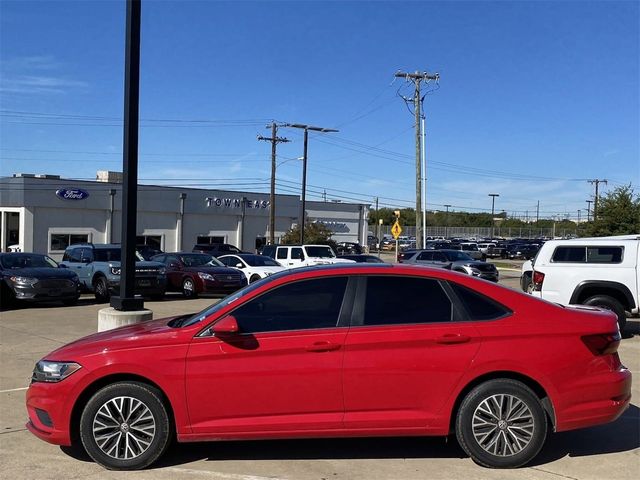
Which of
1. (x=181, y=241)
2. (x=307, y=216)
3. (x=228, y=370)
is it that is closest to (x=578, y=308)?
(x=228, y=370)

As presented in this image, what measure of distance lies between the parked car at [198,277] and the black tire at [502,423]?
1615 centimetres

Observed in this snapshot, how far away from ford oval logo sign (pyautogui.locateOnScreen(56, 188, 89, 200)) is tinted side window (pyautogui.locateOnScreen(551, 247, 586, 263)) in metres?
35.3

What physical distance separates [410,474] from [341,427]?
64cm

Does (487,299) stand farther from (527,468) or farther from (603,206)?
(603,206)

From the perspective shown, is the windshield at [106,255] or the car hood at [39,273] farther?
the windshield at [106,255]

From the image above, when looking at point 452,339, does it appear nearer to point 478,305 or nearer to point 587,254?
point 478,305

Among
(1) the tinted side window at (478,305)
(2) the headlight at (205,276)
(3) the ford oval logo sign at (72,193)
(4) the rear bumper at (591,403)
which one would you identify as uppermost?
(3) the ford oval logo sign at (72,193)

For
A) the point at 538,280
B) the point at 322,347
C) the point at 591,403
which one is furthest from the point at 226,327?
the point at 538,280

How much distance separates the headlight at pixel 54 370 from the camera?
15.5 feet

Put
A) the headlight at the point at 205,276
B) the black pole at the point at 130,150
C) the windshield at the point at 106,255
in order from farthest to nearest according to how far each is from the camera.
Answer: the headlight at the point at 205,276 → the windshield at the point at 106,255 → the black pole at the point at 130,150

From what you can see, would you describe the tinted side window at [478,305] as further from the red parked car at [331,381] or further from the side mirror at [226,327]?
the side mirror at [226,327]

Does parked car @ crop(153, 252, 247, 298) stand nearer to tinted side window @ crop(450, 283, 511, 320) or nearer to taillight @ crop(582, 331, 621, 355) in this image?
tinted side window @ crop(450, 283, 511, 320)

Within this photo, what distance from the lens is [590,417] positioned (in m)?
4.79

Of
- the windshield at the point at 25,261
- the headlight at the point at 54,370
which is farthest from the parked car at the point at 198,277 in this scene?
the headlight at the point at 54,370
